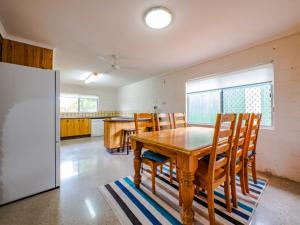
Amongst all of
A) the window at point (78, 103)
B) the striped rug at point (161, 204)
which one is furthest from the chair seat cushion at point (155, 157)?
the window at point (78, 103)

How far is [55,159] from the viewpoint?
1964 mm

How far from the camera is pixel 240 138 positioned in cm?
166

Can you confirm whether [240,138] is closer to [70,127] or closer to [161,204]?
[161,204]

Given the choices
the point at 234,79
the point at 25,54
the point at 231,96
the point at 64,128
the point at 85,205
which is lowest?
the point at 85,205

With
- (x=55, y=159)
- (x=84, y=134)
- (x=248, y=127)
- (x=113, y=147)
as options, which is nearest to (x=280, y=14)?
(x=248, y=127)

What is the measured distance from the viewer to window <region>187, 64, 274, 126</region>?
2.51 meters

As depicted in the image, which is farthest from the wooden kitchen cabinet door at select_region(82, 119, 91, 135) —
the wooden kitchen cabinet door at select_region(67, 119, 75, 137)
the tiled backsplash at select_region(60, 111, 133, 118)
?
the tiled backsplash at select_region(60, 111, 133, 118)

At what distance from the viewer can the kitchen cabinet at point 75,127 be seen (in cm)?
538

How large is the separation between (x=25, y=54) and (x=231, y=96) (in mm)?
3938

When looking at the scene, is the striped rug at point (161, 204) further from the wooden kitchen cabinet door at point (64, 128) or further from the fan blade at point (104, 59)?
the wooden kitchen cabinet door at point (64, 128)

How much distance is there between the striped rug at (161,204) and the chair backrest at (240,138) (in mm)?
452

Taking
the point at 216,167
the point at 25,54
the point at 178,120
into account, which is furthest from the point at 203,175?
the point at 25,54

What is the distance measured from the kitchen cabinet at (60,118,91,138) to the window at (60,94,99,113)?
705mm

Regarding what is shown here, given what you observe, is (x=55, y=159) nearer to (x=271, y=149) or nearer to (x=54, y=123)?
(x=54, y=123)
